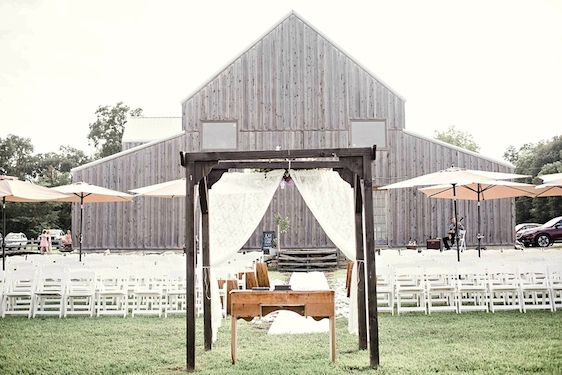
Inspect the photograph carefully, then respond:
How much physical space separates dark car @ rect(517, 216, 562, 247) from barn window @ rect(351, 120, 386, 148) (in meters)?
10.5

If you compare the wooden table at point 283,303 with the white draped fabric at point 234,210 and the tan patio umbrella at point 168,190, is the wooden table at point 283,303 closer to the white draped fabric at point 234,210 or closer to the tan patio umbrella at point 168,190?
the white draped fabric at point 234,210

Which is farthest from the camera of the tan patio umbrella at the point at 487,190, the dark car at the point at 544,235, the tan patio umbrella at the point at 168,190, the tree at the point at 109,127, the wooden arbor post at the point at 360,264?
the tree at the point at 109,127

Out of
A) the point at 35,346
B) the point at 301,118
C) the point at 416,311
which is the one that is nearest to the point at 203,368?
the point at 35,346

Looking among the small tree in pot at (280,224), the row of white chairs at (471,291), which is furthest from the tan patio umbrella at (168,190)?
the small tree in pot at (280,224)

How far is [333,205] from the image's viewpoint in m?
8.60

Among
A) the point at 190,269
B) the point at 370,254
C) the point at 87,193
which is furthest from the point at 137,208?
the point at 370,254

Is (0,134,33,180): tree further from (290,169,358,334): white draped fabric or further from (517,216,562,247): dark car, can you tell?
(290,169,358,334): white draped fabric

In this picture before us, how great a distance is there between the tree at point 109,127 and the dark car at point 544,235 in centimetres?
4295

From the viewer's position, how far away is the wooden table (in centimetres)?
766

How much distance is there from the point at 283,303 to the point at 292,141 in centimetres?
1601

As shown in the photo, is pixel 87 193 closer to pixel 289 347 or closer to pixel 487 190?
pixel 289 347

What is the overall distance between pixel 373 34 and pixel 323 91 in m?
3.71

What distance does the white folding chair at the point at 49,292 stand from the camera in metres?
11.1

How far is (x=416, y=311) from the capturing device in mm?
11188
